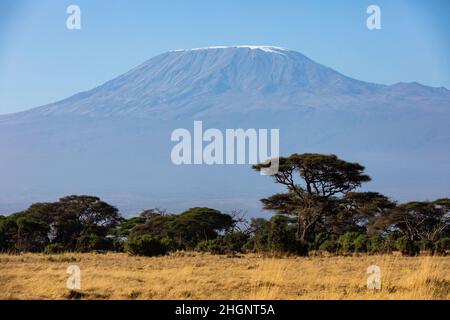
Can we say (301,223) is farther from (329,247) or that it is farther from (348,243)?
(348,243)

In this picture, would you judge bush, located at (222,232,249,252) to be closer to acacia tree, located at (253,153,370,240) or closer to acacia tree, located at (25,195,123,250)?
acacia tree, located at (253,153,370,240)

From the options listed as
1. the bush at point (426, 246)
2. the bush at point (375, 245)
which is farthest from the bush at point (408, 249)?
the bush at point (426, 246)

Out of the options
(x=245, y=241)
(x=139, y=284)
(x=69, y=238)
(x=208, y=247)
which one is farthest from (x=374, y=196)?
(x=139, y=284)

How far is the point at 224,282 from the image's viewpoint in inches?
567

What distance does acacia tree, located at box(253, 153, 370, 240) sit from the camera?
110ft

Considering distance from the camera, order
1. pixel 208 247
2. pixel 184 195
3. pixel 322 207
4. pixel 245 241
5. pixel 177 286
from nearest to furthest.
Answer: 1. pixel 177 286
2. pixel 208 247
3. pixel 245 241
4. pixel 322 207
5. pixel 184 195

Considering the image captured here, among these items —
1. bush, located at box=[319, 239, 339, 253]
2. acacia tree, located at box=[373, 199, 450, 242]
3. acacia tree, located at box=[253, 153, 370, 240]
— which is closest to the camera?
bush, located at box=[319, 239, 339, 253]

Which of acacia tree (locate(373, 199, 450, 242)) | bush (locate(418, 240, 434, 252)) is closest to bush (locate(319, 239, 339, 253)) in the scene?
bush (locate(418, 240, 434, 252))

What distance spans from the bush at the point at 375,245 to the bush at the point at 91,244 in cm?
978

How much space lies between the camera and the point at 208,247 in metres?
27.0

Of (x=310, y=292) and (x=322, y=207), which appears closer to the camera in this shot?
(x=310, y=292)

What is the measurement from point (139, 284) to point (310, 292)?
3221 millimetres

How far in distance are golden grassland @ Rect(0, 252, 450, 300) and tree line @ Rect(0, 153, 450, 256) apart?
9.62m

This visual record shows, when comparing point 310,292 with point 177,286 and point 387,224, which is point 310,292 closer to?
point 177,286
